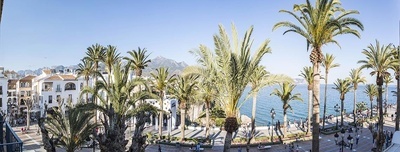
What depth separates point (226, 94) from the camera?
620 inches

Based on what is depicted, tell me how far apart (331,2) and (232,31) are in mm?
5303

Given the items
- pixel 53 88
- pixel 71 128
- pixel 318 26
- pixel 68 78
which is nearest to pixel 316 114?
pixel 318 26

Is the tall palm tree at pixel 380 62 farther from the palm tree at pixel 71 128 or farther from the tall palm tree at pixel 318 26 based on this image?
the palm tree at pixel 71 128

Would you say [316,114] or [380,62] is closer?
[316,114]

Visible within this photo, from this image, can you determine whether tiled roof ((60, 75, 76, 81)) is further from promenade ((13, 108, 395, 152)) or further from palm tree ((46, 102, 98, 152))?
palm tree ((46, 102, 98, 152))

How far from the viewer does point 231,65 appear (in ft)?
49.5

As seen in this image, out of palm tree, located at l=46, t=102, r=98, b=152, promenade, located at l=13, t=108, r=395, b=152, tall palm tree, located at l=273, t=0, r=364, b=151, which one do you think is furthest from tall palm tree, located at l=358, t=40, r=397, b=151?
palm tree, located at l=46, t=102, r=98, b=152

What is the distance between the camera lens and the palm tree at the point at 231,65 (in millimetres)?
15164

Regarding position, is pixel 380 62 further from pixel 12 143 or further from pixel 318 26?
pixel 12 143

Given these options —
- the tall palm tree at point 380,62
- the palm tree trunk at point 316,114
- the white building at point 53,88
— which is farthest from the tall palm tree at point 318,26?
the white building at point 53,88

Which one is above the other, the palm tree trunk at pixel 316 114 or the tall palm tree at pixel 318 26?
the tall palm tree at pixel 318 26

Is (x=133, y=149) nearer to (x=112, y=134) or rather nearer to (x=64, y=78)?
(x=112, y=134)

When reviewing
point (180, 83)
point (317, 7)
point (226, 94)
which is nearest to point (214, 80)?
point (226, 94)

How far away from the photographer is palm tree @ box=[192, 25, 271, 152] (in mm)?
15164
